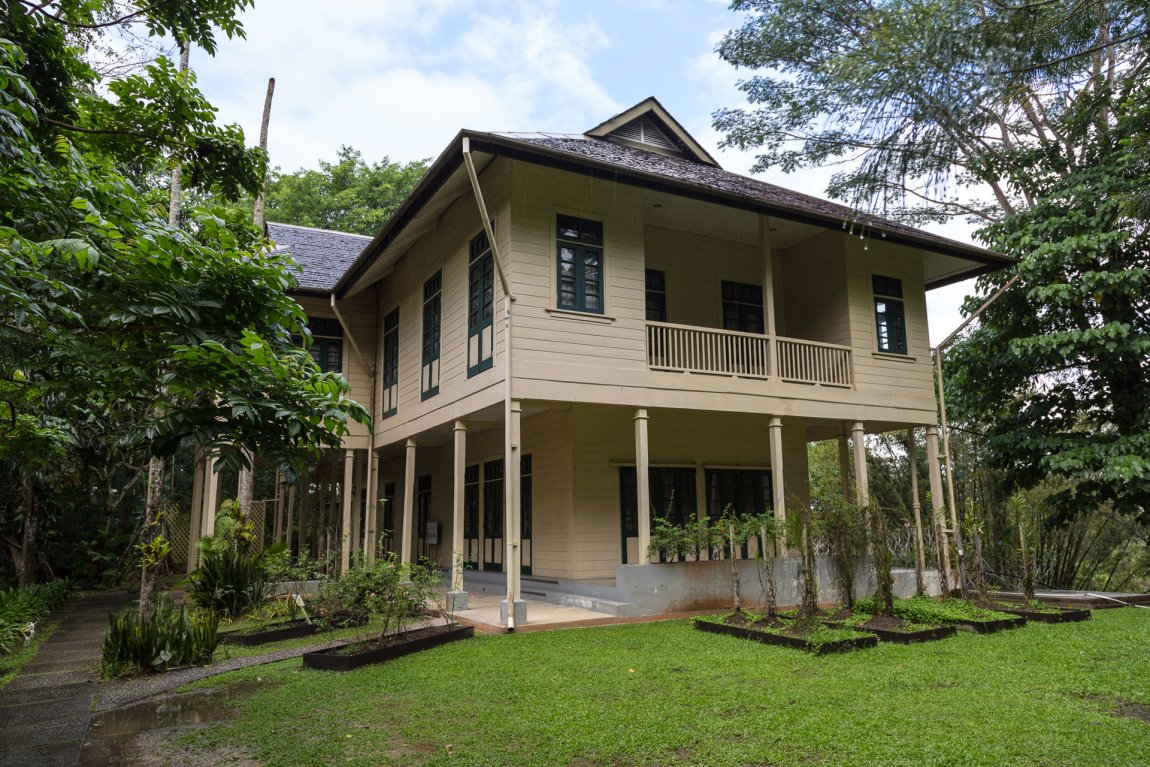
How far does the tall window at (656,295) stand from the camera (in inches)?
563

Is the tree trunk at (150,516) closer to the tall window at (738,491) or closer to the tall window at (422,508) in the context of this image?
the tall window at (422,508)

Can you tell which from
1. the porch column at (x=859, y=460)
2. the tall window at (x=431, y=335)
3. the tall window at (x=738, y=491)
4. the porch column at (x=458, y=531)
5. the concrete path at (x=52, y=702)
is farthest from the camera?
the tall window at (x=738, y=491)

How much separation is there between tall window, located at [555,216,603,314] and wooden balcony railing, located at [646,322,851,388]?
0.99 m

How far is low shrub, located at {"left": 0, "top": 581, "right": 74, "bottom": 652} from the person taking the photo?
30.0ft

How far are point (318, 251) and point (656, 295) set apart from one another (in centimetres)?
871

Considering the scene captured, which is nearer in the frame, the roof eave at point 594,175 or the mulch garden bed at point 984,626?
the mulch garden bed at point 984,626

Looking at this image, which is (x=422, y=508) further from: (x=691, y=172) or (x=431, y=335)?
(x=691, y=172)

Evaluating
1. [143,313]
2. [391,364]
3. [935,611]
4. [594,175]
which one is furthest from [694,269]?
[143,313]

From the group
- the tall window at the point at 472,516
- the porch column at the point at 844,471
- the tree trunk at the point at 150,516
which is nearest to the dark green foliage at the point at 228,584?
Answer: the tree trunk at the point at 150,516

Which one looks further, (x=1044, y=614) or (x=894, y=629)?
(x=1044, y=614)

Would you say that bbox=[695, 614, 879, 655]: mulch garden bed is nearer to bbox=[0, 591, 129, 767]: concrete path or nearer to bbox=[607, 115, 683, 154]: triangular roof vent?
bbox=[0, 591, 129, 767]: concrete path

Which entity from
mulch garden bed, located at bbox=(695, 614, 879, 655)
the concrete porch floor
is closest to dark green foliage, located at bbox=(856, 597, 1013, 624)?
mulch garden bed, located at bbox=(695, 614, 879, 655)

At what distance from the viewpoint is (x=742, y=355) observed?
12414 millimetres

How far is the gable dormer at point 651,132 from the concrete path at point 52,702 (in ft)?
36.3
